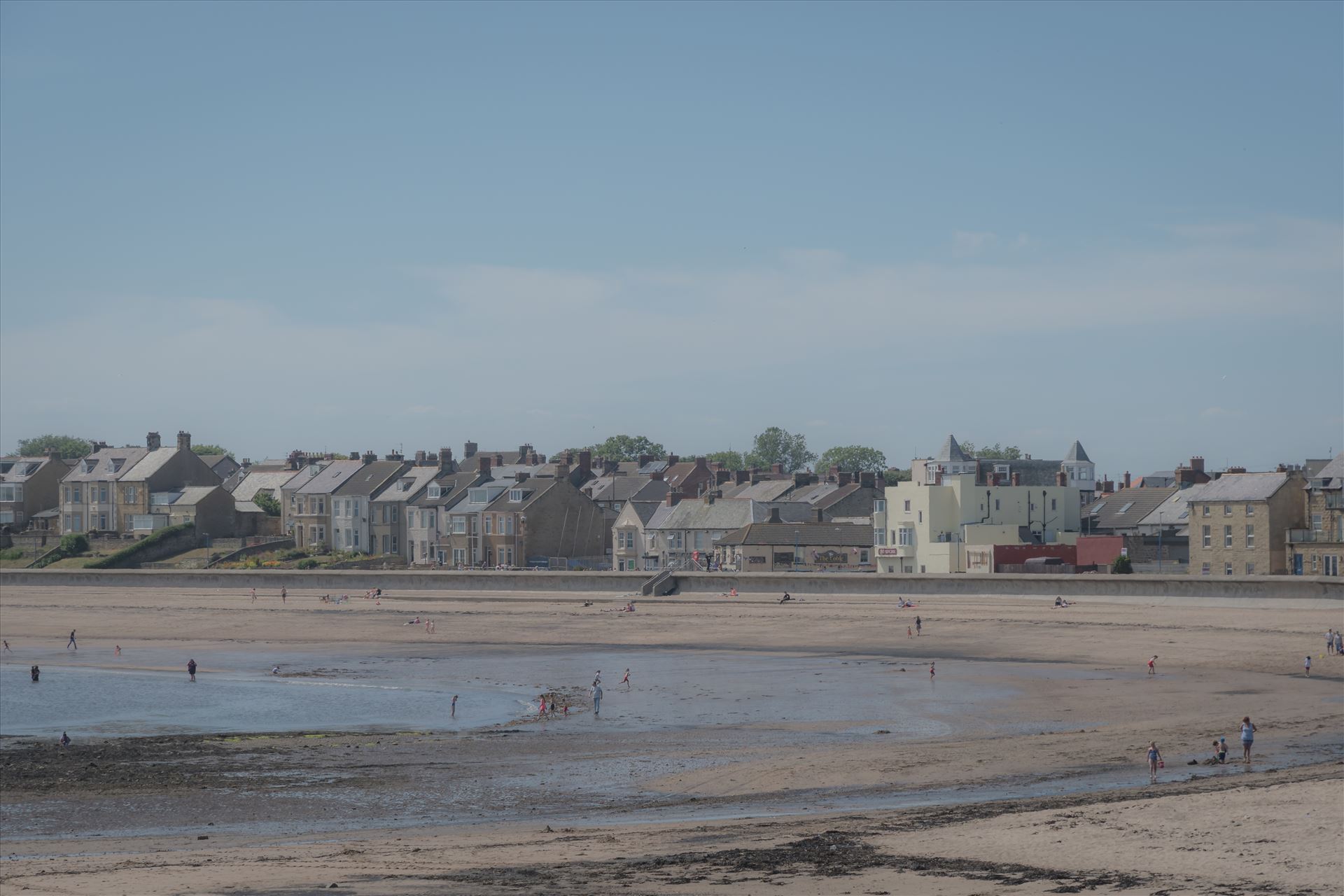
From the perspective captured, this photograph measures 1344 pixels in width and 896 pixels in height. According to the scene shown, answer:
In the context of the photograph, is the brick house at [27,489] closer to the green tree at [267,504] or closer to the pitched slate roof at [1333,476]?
the green tree at [267,504]

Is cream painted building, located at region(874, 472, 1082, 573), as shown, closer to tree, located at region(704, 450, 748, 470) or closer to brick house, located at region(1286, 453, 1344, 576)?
brick house, located at region(1286, 453, 1344, 576)

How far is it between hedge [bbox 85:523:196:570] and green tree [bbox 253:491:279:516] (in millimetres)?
9021

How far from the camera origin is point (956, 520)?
255 feet

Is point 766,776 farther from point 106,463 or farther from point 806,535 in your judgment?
point 106,463

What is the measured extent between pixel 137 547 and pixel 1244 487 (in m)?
78.5

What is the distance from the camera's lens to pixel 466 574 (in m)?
85.2

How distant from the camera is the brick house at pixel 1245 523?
67.1 meters

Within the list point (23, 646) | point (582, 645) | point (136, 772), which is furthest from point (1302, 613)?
point (23, 646)

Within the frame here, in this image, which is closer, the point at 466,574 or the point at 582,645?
the point at 582,645

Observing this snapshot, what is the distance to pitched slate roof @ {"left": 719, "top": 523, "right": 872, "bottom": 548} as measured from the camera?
86.6 meters

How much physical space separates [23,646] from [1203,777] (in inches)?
2212

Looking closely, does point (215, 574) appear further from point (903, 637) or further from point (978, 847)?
point (978, 847)

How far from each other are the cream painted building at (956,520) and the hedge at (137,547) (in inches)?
2257

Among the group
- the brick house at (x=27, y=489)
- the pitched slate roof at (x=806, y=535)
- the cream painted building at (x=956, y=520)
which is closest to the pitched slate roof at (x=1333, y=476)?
the cream painted building at (x=956, y=520)
